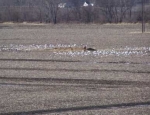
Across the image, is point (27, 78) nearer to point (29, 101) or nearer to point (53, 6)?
point (29, 101)

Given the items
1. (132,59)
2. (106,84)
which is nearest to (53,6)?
(132,59)

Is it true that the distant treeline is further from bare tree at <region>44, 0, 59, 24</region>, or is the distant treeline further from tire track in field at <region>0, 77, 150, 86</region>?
tire track in field at <region>0, 77, 150, 86</region>

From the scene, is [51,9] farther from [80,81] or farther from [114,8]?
[80,81]

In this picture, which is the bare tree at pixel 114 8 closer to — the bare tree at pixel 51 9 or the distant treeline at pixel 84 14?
the distant treeline at pixel 84 14

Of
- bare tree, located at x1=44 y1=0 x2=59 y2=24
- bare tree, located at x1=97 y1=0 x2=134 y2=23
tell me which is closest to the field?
bare tree, located at x1=97 y1=0 x2=134 y2=23

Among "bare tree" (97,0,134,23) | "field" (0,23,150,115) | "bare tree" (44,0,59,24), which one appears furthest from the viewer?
"bare tree" (44,0,59,24)

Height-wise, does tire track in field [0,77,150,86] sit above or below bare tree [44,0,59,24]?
below

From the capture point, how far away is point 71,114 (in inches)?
513

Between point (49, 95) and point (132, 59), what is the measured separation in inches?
467

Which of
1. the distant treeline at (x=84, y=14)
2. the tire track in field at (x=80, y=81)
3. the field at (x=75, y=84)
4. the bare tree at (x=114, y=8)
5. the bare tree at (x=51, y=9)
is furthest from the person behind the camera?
the bare tree at (x=51, y=9)

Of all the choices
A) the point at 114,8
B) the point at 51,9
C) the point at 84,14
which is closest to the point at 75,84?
the point at 84,14

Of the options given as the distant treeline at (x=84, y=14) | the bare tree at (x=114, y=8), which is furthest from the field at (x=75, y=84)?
the bare tree at (x=114, y=8)

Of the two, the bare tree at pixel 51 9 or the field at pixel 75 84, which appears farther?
the bare tree at pixel 51 9

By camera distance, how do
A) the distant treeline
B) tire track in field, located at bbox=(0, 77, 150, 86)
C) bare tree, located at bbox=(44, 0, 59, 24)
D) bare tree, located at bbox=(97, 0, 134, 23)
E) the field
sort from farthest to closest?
bare tree, located at bbox=(44, 0, 59, 24) → bare tree, located at bbox=(97, 0, 134, 23) → the distant treeline → tire track in field, located at bbox=(0, 77, 150, 86) → the field
